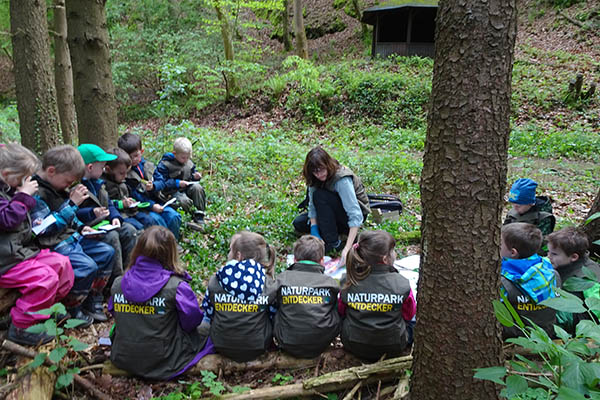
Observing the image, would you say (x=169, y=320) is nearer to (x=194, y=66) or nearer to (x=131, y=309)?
(x=131, y=309)

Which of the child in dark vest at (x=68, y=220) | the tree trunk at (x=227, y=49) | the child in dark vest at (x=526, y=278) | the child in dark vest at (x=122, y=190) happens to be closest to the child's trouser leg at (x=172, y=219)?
the child in dark vest at (x=122, y=190)

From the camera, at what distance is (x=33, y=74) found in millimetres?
4977

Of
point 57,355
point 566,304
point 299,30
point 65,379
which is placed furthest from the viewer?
Answer: point 299,30

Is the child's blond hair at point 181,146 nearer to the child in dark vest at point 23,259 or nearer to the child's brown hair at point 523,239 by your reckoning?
the child in dark vest at point 23,259

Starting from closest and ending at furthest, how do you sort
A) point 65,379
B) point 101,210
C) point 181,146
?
point 65,379 < point 101,210 < point 181,146

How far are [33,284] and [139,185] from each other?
2.07m

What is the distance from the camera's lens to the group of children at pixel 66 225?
2891 mm

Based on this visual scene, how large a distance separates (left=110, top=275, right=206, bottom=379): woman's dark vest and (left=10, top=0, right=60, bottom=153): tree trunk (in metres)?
3.30

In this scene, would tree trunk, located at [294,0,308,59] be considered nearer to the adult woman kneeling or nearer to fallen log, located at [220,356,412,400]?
the adult woman kneeling

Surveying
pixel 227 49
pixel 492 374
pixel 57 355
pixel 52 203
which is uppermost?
pixel 227 49

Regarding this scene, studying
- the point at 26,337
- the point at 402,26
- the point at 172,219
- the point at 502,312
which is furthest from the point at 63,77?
the point at 402,26

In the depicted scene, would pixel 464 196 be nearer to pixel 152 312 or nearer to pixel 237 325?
pixel 237 325

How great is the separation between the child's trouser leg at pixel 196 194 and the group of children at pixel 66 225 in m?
0.77

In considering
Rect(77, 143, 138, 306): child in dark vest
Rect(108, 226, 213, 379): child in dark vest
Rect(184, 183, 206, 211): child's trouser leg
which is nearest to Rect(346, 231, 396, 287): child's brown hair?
Rect(108, 226, 213, 379): child in dark vest
